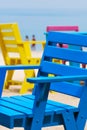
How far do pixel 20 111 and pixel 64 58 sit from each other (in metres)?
0.71

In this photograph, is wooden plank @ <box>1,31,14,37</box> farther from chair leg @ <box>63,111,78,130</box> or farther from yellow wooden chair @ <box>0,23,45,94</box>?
chair leg @ <box>63,111,78,130</box>

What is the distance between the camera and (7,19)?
39.1 meters

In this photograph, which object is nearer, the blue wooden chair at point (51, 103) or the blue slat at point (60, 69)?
the blue wooden chair at point (51, 103)

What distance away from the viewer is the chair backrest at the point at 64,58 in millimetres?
4406

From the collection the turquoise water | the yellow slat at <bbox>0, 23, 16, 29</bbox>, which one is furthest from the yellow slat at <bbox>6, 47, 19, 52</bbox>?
the turquoise water

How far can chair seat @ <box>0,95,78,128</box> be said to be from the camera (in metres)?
3.95

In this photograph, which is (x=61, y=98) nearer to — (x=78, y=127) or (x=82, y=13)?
(x=78, y=127)

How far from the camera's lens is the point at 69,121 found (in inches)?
164

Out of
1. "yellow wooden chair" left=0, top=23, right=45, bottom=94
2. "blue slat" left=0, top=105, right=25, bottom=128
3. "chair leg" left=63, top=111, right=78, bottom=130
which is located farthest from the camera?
"yellow wooden chair" left=0, top=23, right=45, bottom=94

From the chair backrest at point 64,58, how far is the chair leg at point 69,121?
20cm

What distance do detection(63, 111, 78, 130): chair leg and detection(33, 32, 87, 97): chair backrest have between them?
195 mm

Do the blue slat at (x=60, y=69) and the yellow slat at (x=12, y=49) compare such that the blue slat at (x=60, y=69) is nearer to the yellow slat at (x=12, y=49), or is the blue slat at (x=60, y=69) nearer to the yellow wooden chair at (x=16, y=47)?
the yellow wooden chair at (x=16, y=47)

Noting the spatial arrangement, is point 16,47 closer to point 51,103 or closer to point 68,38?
point 68,38

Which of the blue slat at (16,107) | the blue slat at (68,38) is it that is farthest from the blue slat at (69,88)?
the blue slat at (16,107)
